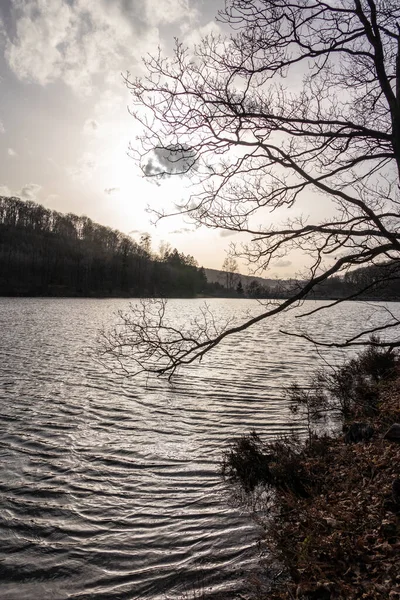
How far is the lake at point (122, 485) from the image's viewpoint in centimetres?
444

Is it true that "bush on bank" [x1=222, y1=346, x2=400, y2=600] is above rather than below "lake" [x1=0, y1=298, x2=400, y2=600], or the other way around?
above

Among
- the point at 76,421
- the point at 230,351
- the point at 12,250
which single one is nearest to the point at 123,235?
the point at 12,250

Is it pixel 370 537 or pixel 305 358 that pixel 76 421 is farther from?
pixel 305 358

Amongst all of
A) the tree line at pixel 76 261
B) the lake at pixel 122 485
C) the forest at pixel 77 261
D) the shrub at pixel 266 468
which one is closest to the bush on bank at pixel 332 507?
the shrub at pixel 266 468

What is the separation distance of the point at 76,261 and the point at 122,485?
87.5 meters

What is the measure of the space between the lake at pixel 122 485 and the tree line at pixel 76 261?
6469 centimetres

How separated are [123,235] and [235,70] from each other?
397 ft

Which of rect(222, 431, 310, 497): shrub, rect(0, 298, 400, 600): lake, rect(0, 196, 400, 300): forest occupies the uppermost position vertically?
rect(0, 196, 400, 300): forest

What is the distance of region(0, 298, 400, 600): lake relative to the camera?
4441 millimetres

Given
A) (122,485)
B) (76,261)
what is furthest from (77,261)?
(122,485)

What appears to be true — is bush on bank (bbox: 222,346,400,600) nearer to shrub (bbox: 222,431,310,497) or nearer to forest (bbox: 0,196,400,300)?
shrub (bbox: 222,431,310,497)

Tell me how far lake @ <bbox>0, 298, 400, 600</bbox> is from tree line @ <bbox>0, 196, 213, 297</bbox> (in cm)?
6469

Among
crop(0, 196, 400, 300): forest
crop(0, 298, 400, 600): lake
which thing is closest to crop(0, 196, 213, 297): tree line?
crop(0, 196, 400, 300): forest

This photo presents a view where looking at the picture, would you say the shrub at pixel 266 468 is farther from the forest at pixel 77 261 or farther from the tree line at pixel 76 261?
the tree line at pixel 76 261
